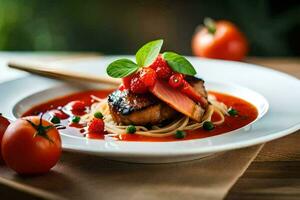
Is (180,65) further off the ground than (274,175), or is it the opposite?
(180,65)

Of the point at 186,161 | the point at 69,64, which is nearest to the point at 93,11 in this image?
the point at 69,64

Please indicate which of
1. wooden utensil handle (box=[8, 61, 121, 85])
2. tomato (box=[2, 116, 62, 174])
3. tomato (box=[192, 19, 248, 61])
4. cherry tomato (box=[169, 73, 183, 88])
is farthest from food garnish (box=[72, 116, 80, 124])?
tomato (box=[192, 19, 248, 61])

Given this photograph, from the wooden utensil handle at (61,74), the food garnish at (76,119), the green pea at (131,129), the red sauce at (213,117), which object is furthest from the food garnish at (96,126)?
the wooden utensil handle at (61,74)

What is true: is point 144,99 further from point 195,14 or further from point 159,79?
point 195,14

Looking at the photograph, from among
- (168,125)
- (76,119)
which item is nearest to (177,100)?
(168,125)

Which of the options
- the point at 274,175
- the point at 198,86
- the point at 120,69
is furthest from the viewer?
the point at 198,86

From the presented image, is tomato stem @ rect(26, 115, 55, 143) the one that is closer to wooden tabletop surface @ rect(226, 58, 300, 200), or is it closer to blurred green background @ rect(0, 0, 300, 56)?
wooden tabletop surface @ rect(226, 58, 300, 200)

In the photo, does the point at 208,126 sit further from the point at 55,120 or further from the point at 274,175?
the point at 55,120
